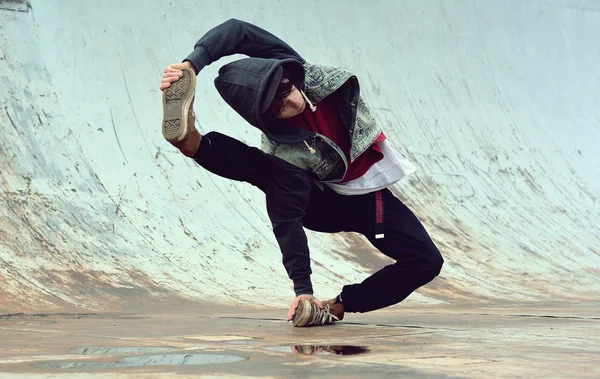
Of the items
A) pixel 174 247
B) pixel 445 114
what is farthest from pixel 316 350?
pixel 445 114

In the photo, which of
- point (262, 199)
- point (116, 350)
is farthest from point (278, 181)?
point (262, 199)

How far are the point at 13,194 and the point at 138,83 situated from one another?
1318mm

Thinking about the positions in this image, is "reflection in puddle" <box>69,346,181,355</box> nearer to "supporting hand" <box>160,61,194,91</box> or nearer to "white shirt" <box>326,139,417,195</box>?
"supporting hand" <box>160,61,194,91</box>

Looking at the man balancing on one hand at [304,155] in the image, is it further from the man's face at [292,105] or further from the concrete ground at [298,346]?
the concrete ground at [298,346]

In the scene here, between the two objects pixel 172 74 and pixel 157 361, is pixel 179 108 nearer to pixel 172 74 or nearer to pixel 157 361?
pixel 172 74

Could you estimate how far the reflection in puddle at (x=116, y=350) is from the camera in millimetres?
1926

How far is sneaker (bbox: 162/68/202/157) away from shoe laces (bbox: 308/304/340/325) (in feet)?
2.04

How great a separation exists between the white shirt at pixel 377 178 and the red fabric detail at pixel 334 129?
14 mm

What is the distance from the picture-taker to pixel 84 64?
17.0 feet

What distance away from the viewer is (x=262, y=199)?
4.99m

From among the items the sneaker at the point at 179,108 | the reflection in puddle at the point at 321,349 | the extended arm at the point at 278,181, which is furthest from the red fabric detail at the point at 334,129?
the reflection in puddle at the point at 321,349

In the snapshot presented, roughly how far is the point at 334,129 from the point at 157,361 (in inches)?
43.1

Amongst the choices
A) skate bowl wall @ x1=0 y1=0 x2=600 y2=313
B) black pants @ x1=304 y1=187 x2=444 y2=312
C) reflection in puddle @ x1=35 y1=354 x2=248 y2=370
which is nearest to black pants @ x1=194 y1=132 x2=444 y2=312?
black pants @ x1=304 y1=187 x2=444 y2=312

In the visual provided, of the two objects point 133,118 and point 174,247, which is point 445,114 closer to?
point 133,118
